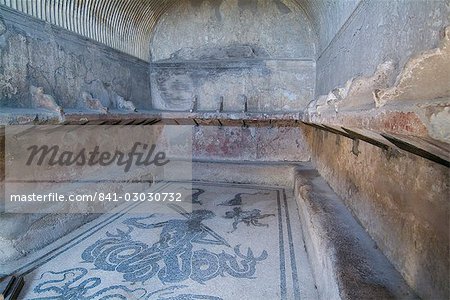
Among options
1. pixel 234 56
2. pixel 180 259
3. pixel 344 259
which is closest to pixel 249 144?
pixel 234 56

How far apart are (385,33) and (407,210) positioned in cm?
130

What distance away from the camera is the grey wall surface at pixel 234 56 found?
21.0 ft

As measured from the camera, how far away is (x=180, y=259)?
304 centimetres

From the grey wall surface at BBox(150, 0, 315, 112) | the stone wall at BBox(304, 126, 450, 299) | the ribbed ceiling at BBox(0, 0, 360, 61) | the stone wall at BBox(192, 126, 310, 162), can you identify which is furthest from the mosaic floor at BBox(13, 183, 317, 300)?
the grey wall surface at BBox(150, 0, 315, 112)

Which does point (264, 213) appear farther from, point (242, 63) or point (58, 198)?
point (242, 63)

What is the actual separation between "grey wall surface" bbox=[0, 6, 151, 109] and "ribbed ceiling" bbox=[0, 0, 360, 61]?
0.15 m

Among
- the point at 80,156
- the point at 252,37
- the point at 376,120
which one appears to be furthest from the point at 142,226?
the point at 252,37

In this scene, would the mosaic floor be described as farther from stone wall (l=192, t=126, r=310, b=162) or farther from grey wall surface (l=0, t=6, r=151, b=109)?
stone wall (l=192, t=126, r=310, b=162)

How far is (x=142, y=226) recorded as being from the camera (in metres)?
3.88

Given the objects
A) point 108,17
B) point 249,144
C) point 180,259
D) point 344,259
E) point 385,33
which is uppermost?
point 108,17

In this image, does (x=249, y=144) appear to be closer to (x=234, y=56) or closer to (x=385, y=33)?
(x=234, y=56)

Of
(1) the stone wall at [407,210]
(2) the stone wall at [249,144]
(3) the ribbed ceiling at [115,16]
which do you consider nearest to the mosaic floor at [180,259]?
(1) the stone wall at [407,210]

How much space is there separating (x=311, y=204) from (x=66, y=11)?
405cm

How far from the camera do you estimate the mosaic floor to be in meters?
2.52
